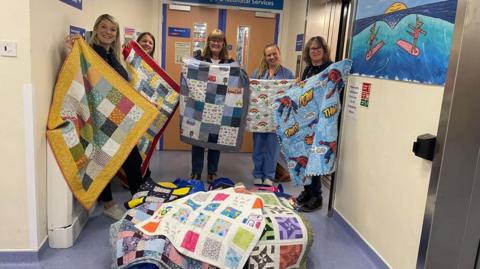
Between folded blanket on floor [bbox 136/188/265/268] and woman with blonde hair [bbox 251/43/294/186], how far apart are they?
1.38 m

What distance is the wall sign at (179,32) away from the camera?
15.2ft

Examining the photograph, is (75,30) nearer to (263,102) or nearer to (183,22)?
(263,102)

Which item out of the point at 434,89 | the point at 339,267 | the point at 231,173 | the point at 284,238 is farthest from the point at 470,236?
the point at 231,173

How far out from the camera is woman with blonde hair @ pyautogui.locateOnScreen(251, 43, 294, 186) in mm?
3523

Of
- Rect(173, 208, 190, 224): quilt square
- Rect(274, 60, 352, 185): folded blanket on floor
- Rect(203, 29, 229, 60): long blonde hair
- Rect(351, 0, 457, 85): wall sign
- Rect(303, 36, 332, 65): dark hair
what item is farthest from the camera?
Rect(203, 29, 229, 60): long blonde hair

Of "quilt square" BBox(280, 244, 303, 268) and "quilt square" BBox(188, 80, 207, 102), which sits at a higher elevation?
"quilt square" BBox(188, 80, 207, 102)

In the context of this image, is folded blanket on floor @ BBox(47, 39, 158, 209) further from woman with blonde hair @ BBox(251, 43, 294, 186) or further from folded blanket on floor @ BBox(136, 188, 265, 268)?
woman with blonde hair @ BBox(251, 43, 294, 186)

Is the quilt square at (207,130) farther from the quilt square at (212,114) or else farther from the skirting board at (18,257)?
the skirting board at (18,257)

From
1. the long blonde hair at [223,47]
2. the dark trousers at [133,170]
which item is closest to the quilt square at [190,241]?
the dark trousers at [133,170]

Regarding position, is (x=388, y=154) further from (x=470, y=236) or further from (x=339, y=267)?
(x=470, y=236)

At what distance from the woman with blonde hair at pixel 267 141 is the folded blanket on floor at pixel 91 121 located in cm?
133

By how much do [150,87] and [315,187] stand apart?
1681 mm

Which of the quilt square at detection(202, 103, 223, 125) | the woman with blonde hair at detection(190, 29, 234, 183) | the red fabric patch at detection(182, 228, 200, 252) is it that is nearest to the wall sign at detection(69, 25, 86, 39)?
the woman with blonde hair at detection(190, 29, 234, 183)

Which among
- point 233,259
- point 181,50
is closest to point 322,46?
point 233,259
